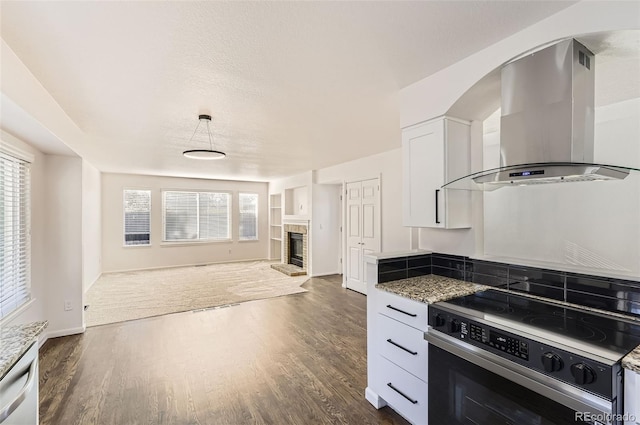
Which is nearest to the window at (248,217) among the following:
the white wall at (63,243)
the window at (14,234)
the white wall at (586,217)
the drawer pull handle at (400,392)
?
the white wall at (63,243)

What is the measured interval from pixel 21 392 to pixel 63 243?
Answer: 10.4ft

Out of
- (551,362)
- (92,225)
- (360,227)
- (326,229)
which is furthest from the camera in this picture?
(326,229)

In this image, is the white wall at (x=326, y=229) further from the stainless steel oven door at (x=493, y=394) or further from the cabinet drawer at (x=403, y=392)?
the stainless steel oven door at (x=493, y=394)

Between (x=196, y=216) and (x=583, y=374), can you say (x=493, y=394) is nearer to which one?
(x=583, y=374)

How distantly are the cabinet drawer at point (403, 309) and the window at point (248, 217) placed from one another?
7.40m

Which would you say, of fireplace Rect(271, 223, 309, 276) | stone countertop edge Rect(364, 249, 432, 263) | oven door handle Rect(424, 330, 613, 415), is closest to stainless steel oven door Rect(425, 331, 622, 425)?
oven door handle Rect(424, 330, 613, 415)

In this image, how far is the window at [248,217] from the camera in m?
9.02

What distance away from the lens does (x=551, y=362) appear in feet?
3.97

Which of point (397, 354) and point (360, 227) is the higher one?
point (360, 227)

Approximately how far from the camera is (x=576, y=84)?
151 cm

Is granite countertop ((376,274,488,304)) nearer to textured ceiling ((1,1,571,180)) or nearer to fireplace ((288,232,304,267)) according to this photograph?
textured ceiling ((1,1,571,180))

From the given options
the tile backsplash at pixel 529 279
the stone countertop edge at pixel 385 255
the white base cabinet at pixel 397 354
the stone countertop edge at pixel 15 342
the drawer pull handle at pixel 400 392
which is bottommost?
the drawer pull handle at pixel 400 392

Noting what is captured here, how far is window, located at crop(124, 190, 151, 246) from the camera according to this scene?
24.5ft

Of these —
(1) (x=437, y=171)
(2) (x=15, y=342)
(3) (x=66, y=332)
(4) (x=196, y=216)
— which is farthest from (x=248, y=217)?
(2) (x=15, y=342)
